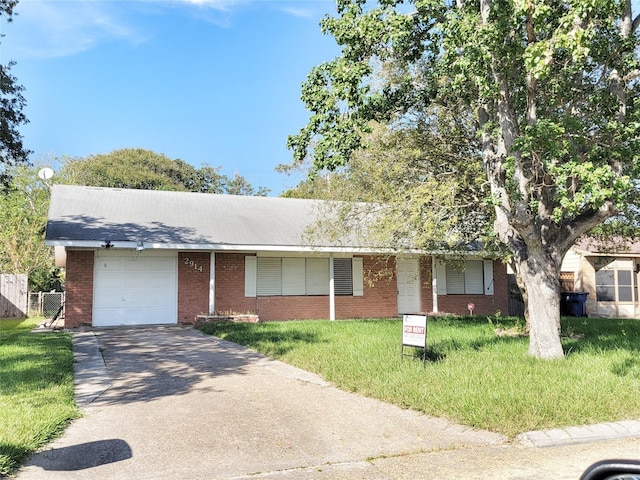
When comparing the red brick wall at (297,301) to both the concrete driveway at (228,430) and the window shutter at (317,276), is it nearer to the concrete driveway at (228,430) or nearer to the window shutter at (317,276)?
the window shutter at (317,276)

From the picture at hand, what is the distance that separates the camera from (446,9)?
30.5 ft

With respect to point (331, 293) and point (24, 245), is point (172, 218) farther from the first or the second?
point (24, 245)

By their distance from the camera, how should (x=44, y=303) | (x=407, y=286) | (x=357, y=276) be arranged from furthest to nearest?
(x=44, y=303) → (x=407, y=286) → (x=357, y=276)

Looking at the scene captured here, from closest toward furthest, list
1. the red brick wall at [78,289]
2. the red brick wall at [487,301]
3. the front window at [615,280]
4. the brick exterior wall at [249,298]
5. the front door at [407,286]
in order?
1. the red brick wall at [78,289]
2. the brick exterior wall at [249,298]
3. the front door at [407,286]
4. the red brick wall at [487,301]
5. the front window at [615,280]

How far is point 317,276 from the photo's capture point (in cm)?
1886

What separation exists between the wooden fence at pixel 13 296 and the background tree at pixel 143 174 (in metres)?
16.9

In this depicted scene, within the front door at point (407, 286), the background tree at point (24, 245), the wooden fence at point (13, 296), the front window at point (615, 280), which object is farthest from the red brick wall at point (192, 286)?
the front window at point (615, 280)

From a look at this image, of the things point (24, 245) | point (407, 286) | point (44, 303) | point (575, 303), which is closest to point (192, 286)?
point (407, 286)

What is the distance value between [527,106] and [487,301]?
14028 mm

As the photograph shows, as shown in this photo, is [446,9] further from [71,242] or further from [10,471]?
[71,242]

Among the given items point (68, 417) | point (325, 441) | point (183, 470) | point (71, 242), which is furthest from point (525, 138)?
point (71, 242)

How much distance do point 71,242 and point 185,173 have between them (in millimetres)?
35523

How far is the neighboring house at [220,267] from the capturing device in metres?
15.8

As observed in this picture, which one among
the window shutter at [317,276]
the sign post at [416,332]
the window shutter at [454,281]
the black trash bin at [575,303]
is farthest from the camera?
the black trash bin at [575,303]
